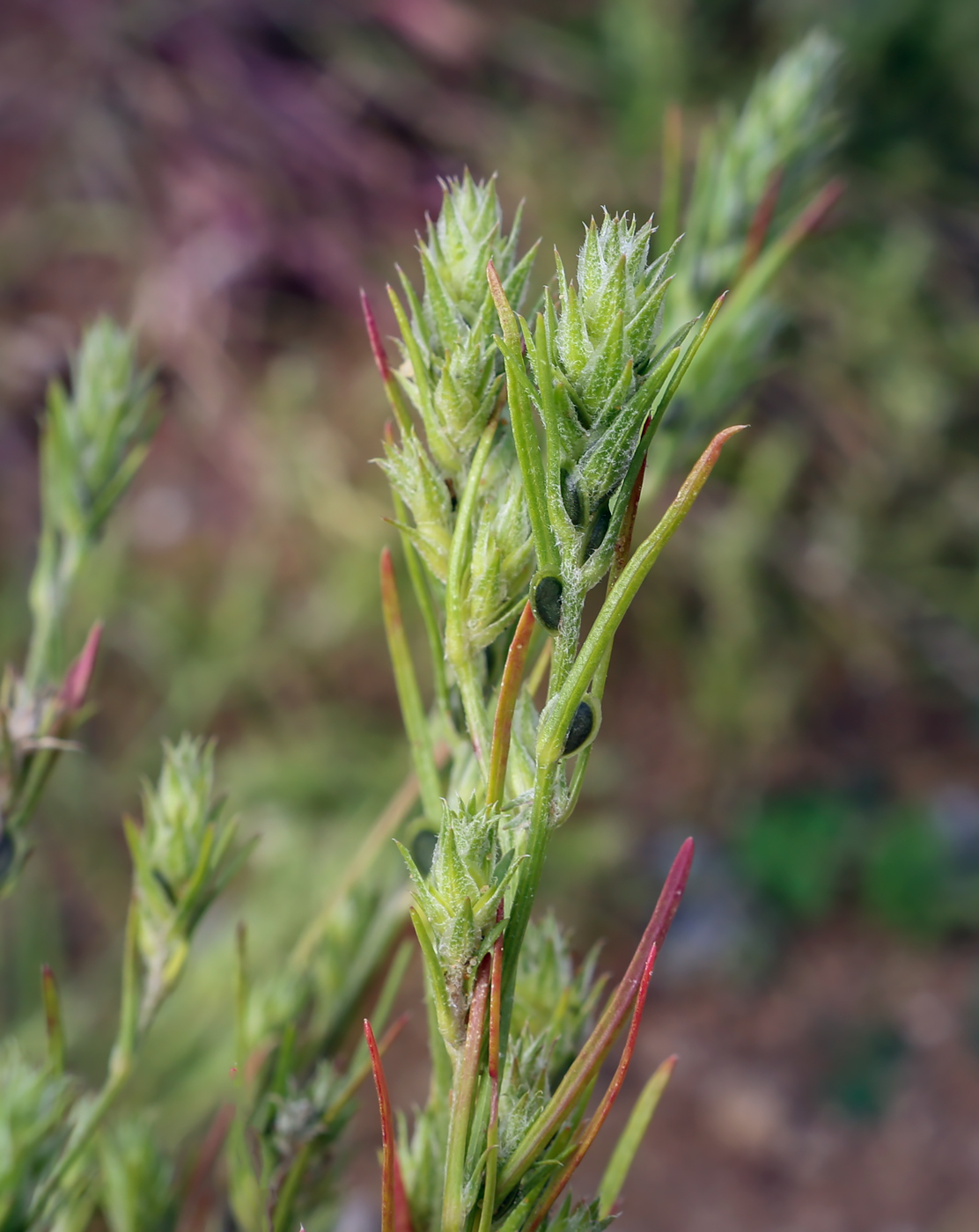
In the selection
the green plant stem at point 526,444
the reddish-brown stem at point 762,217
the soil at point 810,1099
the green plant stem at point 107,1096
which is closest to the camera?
the green plant stem at point 526,444

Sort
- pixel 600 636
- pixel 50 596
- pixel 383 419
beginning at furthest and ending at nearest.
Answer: pixel 383 419 → pixel 50 596 → pixel 600 636

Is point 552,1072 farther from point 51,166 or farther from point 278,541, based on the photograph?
point 51,166

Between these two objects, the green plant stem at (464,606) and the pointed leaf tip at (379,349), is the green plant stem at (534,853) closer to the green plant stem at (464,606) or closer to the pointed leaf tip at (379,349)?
the green plant stem at (464,606)

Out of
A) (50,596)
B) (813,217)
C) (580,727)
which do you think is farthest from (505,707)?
(813,217)

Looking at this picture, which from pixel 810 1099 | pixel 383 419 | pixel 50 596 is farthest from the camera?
pixel 383 419

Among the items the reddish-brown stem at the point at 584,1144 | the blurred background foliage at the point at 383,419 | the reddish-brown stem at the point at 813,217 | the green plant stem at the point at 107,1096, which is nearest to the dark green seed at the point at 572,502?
the reddish-brown stem at the point at 584,1144

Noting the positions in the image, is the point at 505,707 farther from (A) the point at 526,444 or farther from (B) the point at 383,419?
(B) the point at 383,419
